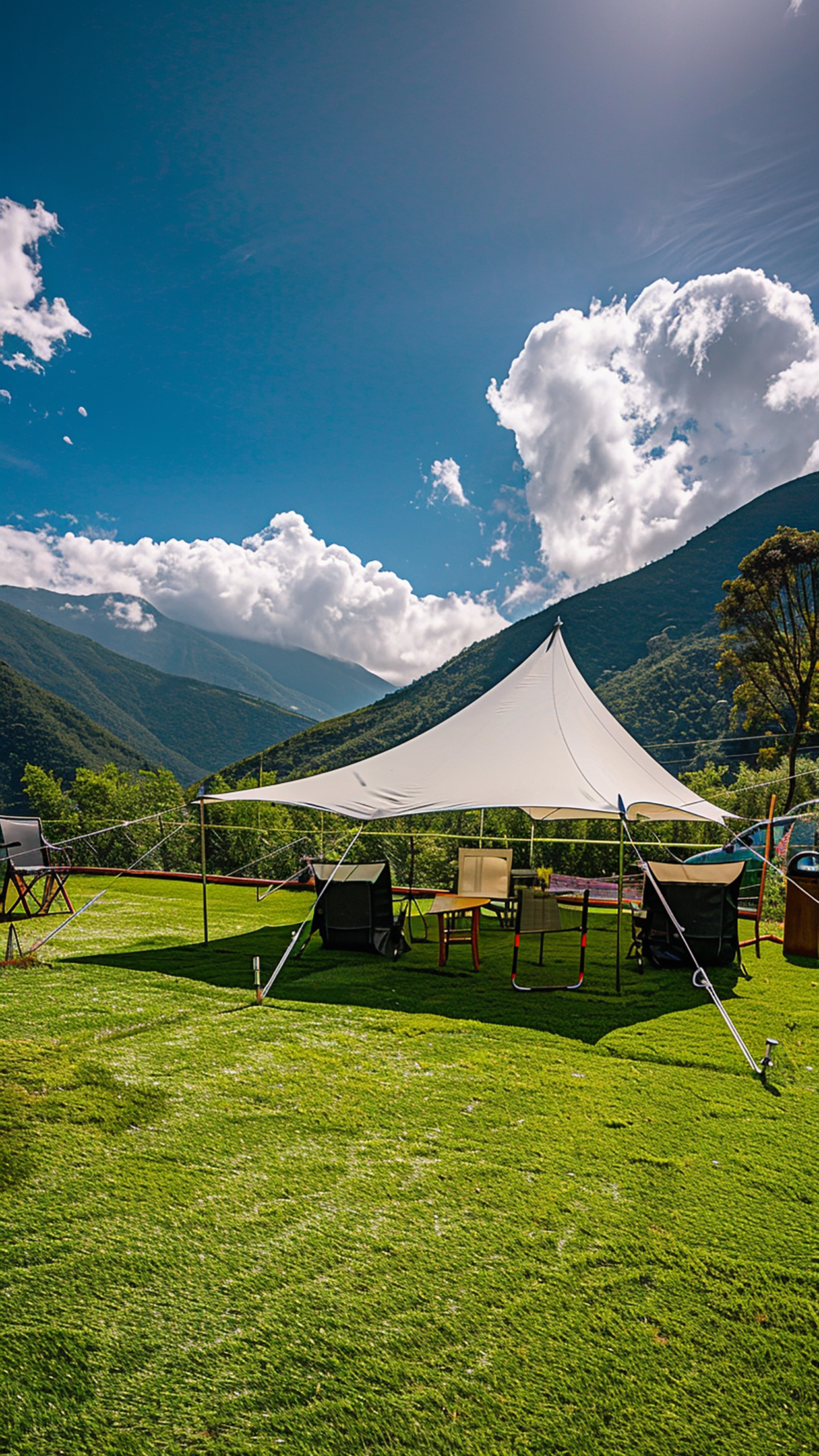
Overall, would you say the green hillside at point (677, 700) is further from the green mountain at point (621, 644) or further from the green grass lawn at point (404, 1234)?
the green grass lawn at point (404, 1234)

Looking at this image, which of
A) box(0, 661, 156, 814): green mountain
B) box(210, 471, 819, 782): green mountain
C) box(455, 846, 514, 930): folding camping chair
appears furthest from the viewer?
box(0, 661, 156, 814): green mountain

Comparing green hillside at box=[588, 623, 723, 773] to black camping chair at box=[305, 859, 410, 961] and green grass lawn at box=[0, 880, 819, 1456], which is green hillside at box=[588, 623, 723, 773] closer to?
black camping chair at box=[305, 859, 410, 961]

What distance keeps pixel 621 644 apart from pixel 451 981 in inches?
1485

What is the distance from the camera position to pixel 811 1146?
8.87 ft

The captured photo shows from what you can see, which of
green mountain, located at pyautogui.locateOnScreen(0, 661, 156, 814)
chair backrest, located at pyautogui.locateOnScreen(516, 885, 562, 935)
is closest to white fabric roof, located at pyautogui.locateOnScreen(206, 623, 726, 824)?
chair backrest, located at pyautogui.locateOnScreen(516, 885, 562, 935)

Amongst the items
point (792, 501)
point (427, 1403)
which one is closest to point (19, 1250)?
point (427, 1403)

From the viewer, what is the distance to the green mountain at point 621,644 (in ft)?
109

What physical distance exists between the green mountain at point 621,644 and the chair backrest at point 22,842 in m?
24.0

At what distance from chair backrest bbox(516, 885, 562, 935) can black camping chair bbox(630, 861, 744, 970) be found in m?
0.81

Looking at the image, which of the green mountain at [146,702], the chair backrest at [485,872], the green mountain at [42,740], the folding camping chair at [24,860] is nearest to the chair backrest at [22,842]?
the folding camping chair at [24,860]

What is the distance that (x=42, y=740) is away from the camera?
40.4 meters

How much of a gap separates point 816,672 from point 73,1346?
72.7ft

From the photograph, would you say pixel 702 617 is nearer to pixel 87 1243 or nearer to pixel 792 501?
pixel 792 501

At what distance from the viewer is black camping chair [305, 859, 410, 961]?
18.7ft
